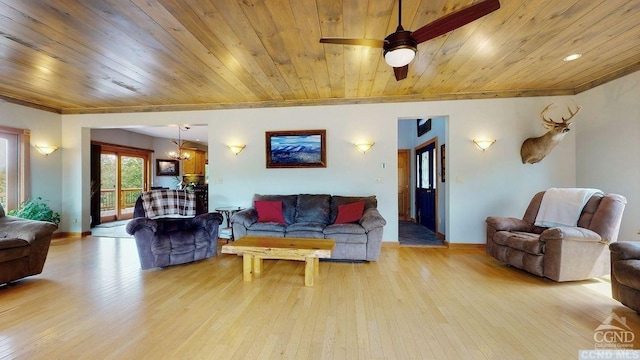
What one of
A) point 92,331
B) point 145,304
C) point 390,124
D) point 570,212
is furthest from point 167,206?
point 570,212

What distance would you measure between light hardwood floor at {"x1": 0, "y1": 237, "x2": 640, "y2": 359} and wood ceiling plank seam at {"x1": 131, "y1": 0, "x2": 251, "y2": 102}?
2659 millimetres

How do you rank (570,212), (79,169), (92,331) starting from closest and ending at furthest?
(92,331) < (570,212) < (79,169)

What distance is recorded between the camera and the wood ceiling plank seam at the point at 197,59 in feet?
7.36

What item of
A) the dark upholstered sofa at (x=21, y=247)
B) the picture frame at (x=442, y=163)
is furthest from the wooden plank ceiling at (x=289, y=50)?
the dark upholstered sofa at (x=21, y=247)

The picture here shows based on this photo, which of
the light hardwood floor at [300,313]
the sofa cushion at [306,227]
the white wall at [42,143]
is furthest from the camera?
the white wall at [42,143]

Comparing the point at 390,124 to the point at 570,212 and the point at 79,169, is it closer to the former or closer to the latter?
the point at 570,212

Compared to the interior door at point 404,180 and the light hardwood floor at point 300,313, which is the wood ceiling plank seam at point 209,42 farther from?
the interior door at point 404,180

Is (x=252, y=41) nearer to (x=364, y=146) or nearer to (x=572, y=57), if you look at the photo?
(x=364, y=146)

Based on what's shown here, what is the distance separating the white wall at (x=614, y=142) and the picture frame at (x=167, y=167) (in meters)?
10.3

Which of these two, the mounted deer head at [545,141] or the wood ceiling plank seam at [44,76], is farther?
the mounted deer head at [545,141]

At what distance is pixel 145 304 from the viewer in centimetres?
252

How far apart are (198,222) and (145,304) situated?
148 centimetres

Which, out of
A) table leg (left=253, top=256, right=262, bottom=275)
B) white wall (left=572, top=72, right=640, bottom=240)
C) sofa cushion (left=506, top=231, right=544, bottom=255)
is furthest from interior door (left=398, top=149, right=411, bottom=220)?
table leg (left=253, top=256, right=262, bottom=275)

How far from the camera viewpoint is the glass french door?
718cm
